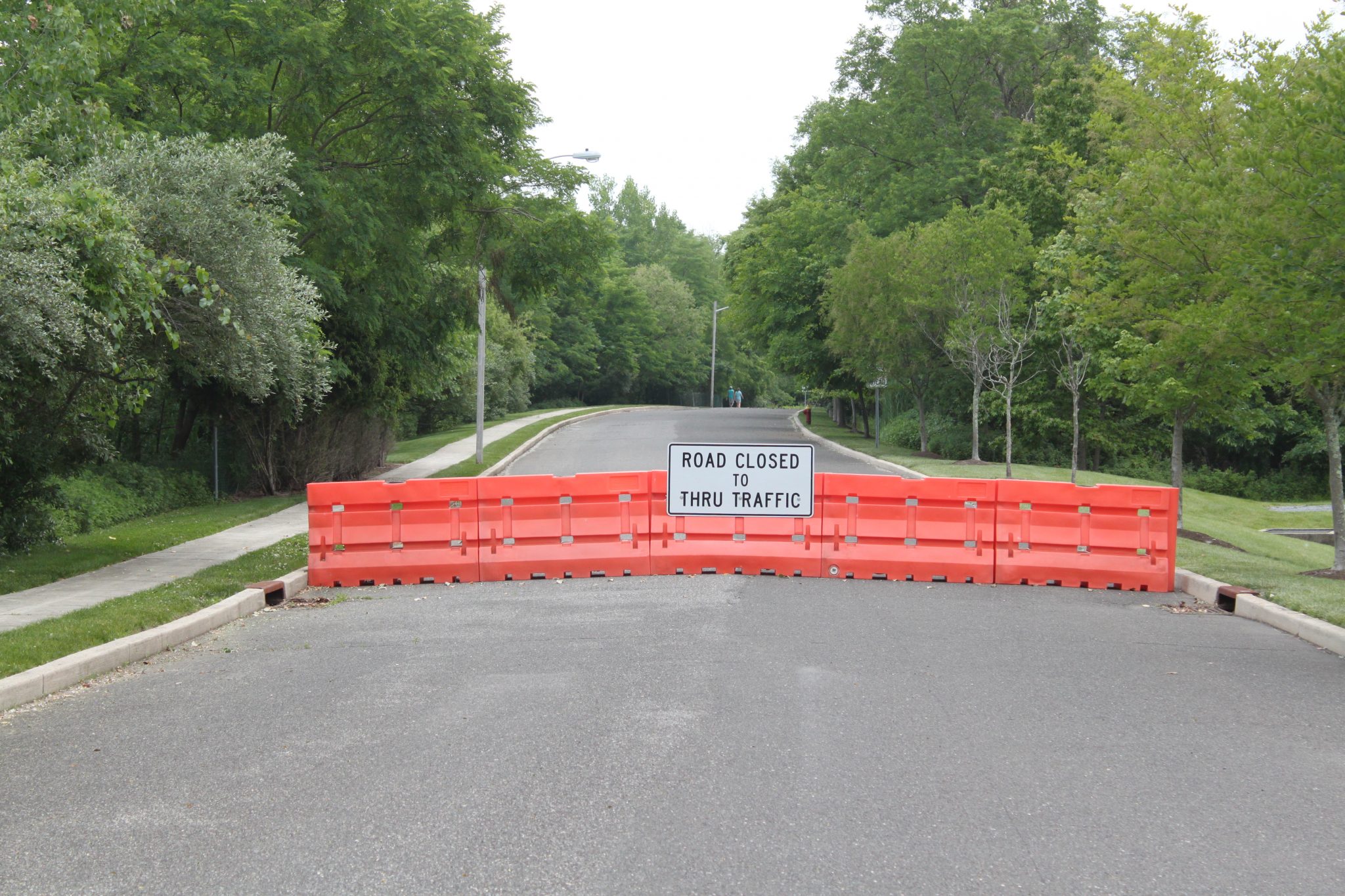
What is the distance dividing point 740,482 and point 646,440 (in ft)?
79.1

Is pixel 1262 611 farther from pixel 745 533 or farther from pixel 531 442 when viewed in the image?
pixel 531 442

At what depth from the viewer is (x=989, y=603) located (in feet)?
36.8

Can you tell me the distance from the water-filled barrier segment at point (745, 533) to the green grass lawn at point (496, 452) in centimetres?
670

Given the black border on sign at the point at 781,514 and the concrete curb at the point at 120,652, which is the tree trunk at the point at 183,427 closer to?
the concrete curb at the point at 120,652

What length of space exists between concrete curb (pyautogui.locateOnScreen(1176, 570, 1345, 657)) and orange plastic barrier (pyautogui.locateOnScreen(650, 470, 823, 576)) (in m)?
3.91

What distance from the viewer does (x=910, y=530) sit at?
12664 millimetres

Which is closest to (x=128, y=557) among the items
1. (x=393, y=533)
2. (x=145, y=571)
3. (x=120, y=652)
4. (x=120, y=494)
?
(x=145, y=571)

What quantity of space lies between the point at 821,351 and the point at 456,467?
22327mm

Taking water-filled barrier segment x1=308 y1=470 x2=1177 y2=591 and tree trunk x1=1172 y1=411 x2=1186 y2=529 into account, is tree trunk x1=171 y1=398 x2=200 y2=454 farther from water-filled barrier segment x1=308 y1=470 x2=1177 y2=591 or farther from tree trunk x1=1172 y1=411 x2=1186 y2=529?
tree trunk x1=1172 y1=411 x2=1186 y2=529

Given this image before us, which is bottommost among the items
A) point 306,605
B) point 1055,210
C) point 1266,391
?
point 306,605

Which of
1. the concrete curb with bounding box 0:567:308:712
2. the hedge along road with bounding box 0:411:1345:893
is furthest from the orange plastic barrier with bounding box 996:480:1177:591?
the concrete curb with bounding box 0:567:308:712

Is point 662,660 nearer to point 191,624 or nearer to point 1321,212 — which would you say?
point 191,624

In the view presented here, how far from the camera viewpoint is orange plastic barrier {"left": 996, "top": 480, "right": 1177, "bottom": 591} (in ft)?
40.8

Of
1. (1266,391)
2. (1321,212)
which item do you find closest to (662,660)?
(1321,212)
